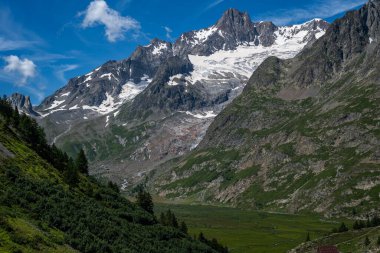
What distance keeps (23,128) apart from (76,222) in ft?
164

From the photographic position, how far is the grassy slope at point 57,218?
52375 mm

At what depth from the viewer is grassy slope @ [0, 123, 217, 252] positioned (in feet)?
172

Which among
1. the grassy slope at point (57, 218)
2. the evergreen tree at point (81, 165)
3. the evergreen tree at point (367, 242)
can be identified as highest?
the evergreen tree at point (81, 165)

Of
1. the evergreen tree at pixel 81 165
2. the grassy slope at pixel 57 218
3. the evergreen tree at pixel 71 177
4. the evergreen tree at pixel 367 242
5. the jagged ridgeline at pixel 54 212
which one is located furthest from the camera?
the evergreen tree at pixel 81 165

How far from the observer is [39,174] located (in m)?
83.0

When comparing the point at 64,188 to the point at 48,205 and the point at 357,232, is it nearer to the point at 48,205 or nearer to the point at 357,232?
the point at 48,205

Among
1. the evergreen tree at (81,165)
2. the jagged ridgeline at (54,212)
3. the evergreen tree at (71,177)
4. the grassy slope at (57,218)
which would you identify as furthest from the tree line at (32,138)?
the evergreen tree at (81,165)

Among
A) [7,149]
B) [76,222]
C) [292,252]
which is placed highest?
[7,149]

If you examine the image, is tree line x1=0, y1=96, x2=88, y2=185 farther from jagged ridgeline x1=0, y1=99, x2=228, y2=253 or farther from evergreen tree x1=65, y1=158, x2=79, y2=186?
evergreen tree x1=65, y1=158, x2=79, y2=186

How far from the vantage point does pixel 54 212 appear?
63562 mm

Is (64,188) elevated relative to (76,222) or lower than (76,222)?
elevated

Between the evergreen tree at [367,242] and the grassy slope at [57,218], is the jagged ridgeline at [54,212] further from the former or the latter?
the evergreen tree at [367,242]

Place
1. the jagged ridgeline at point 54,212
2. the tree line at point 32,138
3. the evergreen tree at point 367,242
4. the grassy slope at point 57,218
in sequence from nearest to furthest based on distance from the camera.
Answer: the grassy slope at point 57,218 → the jagged ridgeline at point 54,212 → the tree line at point 32,138 → the evergreen tree at point 367,242

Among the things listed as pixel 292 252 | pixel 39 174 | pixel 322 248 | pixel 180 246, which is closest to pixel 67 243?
pixel 39 174
